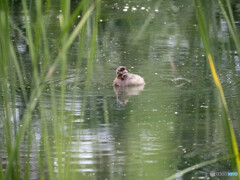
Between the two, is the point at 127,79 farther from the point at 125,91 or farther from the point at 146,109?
the point at 146,109

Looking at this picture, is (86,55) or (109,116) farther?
(86,55)

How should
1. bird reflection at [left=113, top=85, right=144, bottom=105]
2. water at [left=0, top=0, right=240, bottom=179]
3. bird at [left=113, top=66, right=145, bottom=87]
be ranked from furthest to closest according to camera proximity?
1. bird at [left=113, top=66, right=145, bottom=87]
2. bird reflection at [left=113, top=85, right=144, bottom=105]
3. water at [left=0, top=0, right=240, bottom=179]

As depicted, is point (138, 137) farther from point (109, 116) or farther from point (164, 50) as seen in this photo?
point (164, 50)

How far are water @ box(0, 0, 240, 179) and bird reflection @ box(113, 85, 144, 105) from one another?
0.01m

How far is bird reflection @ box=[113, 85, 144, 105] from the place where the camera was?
593 centimetres

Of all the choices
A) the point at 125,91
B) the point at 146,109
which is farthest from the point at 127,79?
the point at 146,109

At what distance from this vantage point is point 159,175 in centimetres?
343

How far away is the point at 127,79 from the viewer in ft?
20.5

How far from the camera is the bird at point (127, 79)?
20.2ft

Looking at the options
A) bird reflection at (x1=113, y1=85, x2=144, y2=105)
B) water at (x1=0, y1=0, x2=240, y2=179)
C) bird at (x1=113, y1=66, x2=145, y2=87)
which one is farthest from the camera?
bird at (x1=113, y1=66, x2=145, y2=87)

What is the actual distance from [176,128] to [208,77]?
1.69m

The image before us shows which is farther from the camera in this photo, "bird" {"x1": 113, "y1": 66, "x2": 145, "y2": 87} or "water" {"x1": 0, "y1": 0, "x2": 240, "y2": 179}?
"bird" {"x1": 113, "y1": 66, "x2": 145, "y2": 87}

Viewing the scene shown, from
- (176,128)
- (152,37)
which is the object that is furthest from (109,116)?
(152,37)

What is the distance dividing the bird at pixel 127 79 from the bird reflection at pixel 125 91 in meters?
0.04
